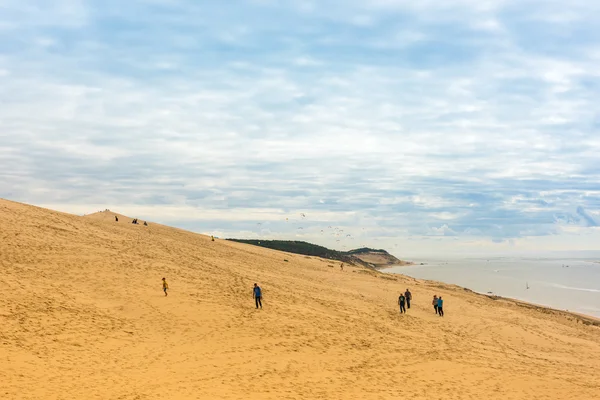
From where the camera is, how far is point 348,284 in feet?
156

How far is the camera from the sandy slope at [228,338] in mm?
17781

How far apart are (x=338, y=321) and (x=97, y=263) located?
51.7 ft

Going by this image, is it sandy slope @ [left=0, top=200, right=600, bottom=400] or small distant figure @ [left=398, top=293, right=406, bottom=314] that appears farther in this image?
small distant figure @ [left=398, top=293, right=406, bottom=314]

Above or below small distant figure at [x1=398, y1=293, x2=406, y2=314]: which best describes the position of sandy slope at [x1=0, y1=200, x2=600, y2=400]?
below

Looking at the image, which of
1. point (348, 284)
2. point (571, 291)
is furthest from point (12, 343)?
point (571, 291)

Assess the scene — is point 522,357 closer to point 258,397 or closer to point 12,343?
point 258,397

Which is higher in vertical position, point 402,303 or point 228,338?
point 402,303

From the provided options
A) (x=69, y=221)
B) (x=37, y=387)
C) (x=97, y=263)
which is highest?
(x=69, y=221)

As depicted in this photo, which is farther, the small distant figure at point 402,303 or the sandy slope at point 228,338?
the small distant figure at point 402,303

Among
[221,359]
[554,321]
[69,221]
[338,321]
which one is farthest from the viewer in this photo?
[69,221]

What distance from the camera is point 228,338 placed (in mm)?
23594

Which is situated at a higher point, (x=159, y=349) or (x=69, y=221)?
(x=69, y=221)

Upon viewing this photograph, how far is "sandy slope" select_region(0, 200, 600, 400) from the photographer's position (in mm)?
17781

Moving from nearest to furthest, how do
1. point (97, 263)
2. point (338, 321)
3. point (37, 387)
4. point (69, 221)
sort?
point (37, 387) → point (338, 321) → point (97, 263) → point (69, 221)
